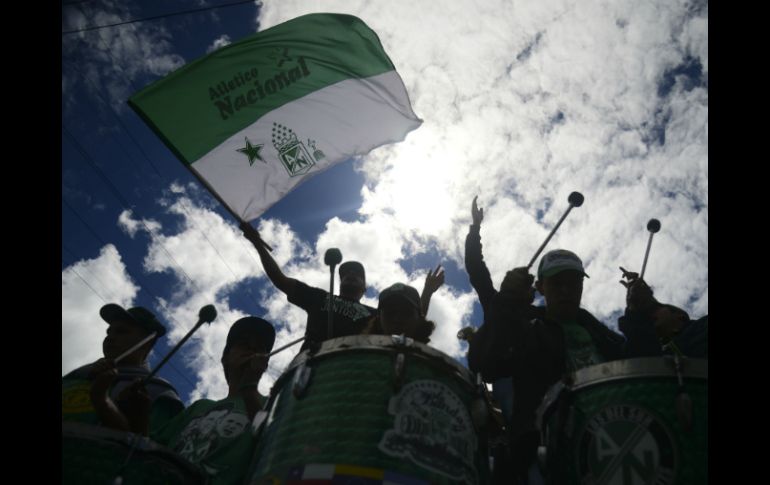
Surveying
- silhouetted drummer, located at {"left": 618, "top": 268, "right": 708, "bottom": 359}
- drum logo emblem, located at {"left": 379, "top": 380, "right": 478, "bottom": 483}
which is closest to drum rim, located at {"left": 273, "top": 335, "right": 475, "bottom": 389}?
drum logo emblem, located at {"left": 379, "top": 380, "right": 478, "bottom": 483}

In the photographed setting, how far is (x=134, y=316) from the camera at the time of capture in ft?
13.6

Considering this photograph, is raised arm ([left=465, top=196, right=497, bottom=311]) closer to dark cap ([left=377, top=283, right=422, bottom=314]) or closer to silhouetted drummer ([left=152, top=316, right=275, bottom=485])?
dark cap ([left=377, top=283, right=422, bottom=314])

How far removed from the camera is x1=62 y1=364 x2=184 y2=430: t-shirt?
317 cm

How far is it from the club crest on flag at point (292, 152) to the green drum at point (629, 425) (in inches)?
121

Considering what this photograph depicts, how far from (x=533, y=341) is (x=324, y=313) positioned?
2.11 m

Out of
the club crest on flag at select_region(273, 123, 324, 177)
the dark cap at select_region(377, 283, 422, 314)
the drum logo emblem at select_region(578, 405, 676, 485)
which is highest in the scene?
the club crest on flag at select_region(273, 123, 324, 177)

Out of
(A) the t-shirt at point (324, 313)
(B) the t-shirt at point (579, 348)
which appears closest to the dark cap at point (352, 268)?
(A) the t-shirt at point (324, 313)

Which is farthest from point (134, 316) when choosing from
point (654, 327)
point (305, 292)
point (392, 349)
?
point (654, 327)

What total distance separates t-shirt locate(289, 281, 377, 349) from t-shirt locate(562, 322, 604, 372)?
1.72 metres

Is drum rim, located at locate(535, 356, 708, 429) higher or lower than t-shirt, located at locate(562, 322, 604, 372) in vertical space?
lower

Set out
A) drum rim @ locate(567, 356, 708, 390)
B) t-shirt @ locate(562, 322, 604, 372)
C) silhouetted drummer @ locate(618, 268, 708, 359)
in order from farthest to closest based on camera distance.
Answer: t-shirt @ locate(562, 322, 604, 372) < silhouetted drummer @ locate(618, 268, 708, 359) < drum rim @ locate(567, 356, 708, 390)

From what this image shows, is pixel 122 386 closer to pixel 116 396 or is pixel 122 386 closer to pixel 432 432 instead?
pixel 116 396
